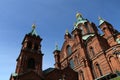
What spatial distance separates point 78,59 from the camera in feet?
111

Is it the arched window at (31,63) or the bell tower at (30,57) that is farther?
the arched window at (31,63)

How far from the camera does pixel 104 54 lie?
27828 millimetres

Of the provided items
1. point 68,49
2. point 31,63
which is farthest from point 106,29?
point 31,63

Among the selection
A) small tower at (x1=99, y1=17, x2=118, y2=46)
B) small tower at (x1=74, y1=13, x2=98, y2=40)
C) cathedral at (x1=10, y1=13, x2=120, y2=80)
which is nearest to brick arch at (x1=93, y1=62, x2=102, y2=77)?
cathedral at (x1=10, y1=13, x2=120, y2=80)

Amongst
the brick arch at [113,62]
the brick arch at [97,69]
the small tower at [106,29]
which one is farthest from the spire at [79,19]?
the brick arch at [113,62]

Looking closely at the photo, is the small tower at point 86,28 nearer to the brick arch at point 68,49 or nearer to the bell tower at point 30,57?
the brick arch at point 68,49

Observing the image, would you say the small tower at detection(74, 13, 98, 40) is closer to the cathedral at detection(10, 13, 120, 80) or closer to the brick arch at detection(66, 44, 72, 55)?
the cathedral at detection(10, 13, 120, 80)

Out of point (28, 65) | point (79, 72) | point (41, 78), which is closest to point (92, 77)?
point (79, 72)

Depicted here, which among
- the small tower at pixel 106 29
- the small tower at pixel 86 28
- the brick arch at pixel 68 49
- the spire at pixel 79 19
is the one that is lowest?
the brick arch at pixel 68 49

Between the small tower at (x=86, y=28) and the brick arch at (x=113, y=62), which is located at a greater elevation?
the small tower at (x=86, y=28)

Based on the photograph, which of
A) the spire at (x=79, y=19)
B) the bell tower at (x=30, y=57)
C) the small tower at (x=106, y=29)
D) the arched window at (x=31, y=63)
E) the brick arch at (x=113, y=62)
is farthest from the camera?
the spire at (x=79, y=19)

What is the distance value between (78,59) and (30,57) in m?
12.3

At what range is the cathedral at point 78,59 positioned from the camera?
82.8 ft

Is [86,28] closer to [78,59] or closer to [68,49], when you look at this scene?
[68,49]
